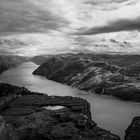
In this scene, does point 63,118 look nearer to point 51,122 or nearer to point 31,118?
point 51,122

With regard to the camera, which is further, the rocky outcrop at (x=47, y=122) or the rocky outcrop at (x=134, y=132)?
the rocky outcrop at (x=134, y=132)

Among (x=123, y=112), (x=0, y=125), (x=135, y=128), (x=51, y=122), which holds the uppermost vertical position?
(x=0, y=125)

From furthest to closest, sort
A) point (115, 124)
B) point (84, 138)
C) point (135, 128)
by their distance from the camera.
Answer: point (115, 124), point (135, 128), point (84, 138)

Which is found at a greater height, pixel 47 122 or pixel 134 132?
pixel 47 122

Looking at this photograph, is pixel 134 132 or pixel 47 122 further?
pixel 134 132

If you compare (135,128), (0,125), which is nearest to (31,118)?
(0,125)

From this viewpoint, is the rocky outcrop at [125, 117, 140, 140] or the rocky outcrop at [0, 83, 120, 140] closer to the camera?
the rocky outcrop at [0, 83, 120, 140]

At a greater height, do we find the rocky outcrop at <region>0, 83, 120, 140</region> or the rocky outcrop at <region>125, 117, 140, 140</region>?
the rocky outcrop at <region>0, 83, 120, 140</region>

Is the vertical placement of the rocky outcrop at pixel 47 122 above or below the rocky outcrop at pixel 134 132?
above
